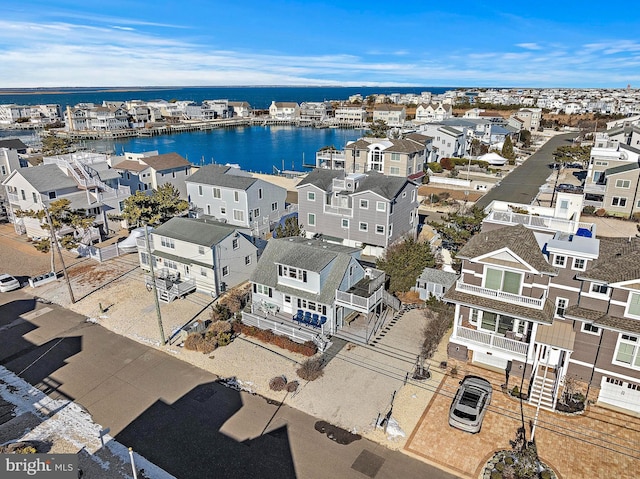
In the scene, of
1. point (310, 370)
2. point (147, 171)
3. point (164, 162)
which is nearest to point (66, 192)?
point (147, 171)

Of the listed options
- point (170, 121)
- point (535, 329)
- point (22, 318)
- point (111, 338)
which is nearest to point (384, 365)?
point (535, 329)

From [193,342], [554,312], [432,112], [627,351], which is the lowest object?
[193,342]

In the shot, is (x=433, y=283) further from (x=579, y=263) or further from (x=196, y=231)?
(x=196, y=231)

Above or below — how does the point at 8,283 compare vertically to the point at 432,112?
below

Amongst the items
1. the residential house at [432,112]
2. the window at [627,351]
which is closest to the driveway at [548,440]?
the window at [627,351]

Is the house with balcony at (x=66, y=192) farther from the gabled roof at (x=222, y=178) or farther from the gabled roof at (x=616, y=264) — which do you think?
the gabled roof at (x=616, y=264)

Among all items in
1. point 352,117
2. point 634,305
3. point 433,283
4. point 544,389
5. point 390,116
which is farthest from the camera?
point 352,117

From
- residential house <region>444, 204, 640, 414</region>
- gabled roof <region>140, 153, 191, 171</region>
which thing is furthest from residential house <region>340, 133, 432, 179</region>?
residential house <region>444, 204, 640, 414</region>

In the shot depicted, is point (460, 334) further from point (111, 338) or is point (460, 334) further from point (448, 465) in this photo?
point (111, 338)
